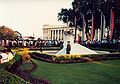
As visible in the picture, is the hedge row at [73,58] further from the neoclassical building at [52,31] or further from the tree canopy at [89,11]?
the neoclassical building at [52,31]

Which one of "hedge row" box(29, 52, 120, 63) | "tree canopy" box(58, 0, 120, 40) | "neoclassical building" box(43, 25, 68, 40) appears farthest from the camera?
"neoclassical building" box(43, 25, 68, 40)

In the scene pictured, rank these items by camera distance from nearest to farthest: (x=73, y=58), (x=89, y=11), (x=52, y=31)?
(x=73, y=58)
(x=89, y=11)
(x=52, y=31)

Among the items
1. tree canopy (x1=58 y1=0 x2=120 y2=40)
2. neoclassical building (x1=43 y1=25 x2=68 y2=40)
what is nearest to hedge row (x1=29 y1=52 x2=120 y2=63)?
tree canopy (x1=58 y1=0 x2=120 y2=40)

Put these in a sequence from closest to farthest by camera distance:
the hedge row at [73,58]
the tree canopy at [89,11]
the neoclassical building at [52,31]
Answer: the hedge row at [73,58], the tree canopy at [89,11], the neoclassical building at [52,31]

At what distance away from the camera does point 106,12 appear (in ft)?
165

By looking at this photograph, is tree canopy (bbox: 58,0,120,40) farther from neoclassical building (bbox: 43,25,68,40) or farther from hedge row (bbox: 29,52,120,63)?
neoclassical building (bbox: 43,25,68,40)

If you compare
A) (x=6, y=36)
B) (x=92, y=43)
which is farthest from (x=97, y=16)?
(x=6, y=36)

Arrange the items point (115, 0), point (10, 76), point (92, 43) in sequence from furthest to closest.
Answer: point (115, 0) → point (92, 43) → point (10, 76)

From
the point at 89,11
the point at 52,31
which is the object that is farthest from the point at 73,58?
the point at 52,31

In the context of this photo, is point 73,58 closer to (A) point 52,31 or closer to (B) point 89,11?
(B) point 89,11

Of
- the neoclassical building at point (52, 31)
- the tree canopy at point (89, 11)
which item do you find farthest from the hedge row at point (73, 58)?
the neoclassical building at point (52, 31)

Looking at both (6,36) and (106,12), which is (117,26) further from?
(6,36)

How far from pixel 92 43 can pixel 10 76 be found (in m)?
38.1

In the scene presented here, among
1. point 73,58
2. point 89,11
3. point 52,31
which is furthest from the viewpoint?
point 52,31
